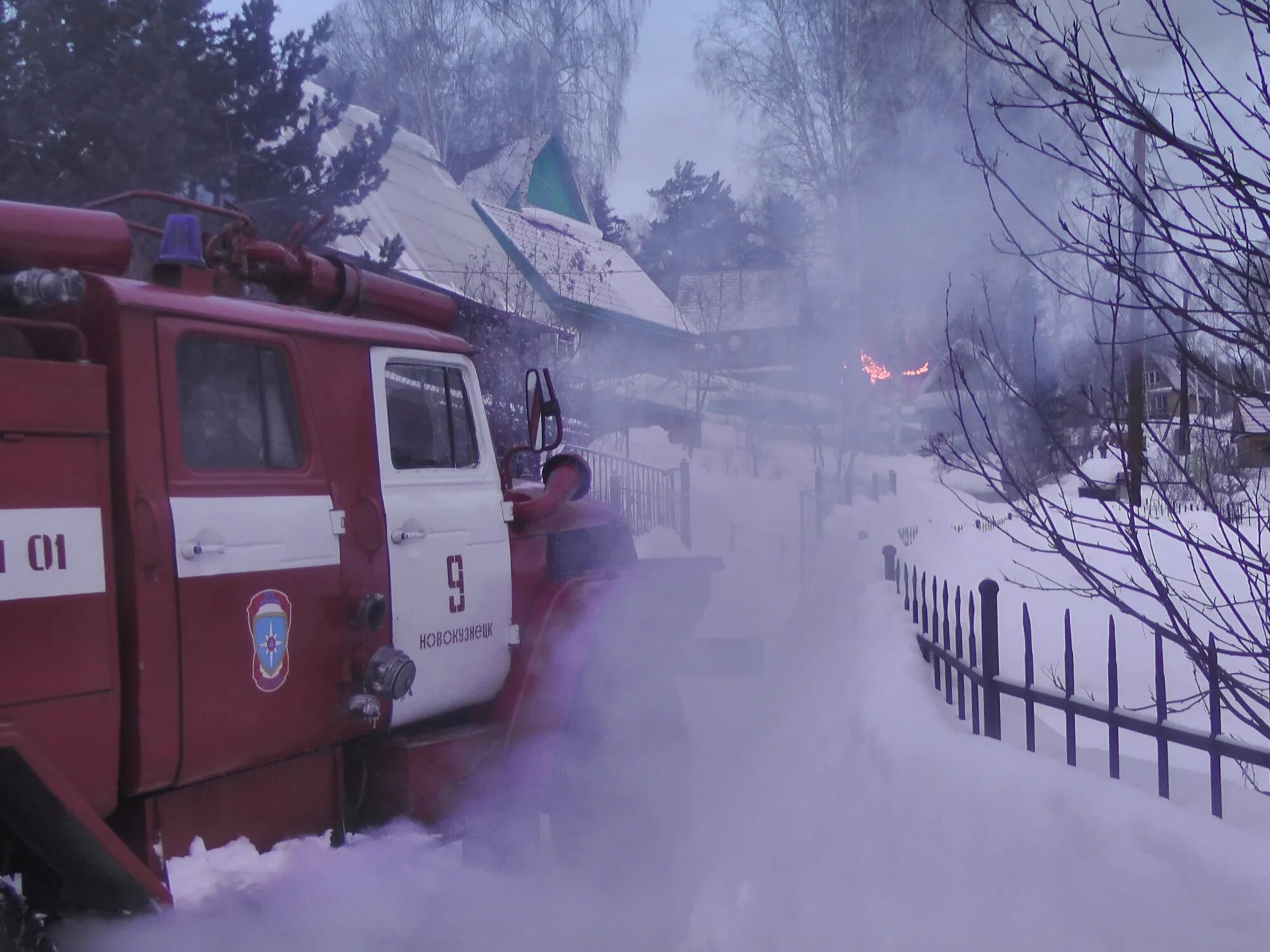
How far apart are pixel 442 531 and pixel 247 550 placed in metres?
0.80

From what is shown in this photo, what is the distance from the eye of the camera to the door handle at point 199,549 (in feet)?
8.74

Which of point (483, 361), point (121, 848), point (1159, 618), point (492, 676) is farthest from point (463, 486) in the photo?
point (483, 361)

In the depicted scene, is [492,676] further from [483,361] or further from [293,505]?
[483,361]

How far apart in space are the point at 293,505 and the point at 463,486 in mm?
780

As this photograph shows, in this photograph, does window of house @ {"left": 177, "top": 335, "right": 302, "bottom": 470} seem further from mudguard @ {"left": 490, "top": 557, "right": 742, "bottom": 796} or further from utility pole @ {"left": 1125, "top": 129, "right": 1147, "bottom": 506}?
utility pole @ {"left": 1125, "top": 129, "right": 1147, "bottom": 506}

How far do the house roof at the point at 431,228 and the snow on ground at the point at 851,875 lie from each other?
7.13m

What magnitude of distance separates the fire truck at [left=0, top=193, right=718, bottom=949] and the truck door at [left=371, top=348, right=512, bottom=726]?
0.01 metres

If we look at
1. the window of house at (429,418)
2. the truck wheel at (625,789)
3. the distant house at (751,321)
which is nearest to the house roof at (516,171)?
the distant house at (751,321)

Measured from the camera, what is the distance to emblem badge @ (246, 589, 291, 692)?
284 cm

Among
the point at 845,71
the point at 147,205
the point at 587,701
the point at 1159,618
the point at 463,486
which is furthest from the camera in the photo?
the point at 845,71

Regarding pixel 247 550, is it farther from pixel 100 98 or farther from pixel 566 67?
pixel 566 67

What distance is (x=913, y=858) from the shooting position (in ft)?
10.4

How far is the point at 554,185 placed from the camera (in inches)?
775

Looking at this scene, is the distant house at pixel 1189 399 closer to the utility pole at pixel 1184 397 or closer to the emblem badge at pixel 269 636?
the utility pole at pixel 1184 397
